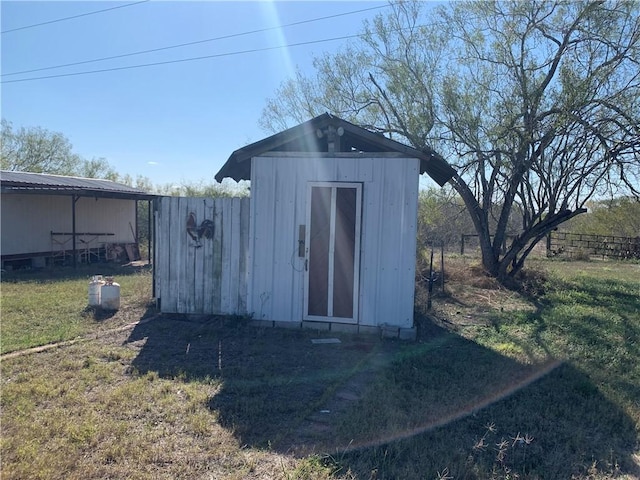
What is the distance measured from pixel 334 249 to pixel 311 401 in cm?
255

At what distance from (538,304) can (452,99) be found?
4.70 meters

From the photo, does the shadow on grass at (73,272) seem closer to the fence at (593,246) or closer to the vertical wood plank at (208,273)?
the vertical wood plank at (208,273)

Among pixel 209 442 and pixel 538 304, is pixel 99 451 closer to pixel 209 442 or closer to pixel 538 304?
pixel 209 442

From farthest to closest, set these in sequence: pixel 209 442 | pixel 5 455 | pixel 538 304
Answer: pixel 538 304 → pixel 209 442 → pixel 5 455

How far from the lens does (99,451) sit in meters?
2.79

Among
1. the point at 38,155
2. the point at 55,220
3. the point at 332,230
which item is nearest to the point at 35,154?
the point at 38,155

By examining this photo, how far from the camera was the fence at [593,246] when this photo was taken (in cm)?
1961

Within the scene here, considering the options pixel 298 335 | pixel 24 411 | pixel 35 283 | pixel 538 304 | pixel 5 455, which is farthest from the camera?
pixel 35 283

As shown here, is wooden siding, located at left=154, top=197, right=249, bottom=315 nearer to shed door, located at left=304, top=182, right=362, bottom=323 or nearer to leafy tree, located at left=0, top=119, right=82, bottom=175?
shed door, located at left=304, top=182, right=362, bottom=323

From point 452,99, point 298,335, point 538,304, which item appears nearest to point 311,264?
point 298,335

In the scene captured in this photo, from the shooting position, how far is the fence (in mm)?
19609

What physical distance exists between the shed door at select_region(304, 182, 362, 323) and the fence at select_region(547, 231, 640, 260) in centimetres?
1615

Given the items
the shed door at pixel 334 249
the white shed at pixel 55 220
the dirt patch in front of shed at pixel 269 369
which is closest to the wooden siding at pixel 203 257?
the dirt patch in front of shed at pixel 269 369

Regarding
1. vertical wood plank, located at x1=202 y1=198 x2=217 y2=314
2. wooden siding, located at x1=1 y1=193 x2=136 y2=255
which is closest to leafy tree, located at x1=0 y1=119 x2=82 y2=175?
wooden siding, located at x1=1 y1=193 x2=136 y2=255
